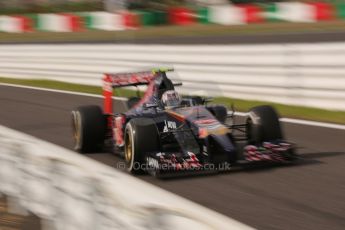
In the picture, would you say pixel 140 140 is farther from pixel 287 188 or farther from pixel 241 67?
pixel 241 67

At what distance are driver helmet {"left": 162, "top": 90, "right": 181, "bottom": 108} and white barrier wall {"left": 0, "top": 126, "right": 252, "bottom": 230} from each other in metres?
2.00

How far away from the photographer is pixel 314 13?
30344mm

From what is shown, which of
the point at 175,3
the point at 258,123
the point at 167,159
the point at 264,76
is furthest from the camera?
the point at 175,3

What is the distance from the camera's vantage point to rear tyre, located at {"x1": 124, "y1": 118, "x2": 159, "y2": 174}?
717 cm

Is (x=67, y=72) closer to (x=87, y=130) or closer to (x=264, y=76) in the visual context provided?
(x=264, y=76)

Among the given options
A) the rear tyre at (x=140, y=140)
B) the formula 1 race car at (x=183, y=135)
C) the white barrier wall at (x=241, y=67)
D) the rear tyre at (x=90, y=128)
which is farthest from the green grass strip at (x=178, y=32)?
the rear tyre at (x=140, y=140)

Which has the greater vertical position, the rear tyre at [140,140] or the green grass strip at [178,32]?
the green grass strip at [178,32]

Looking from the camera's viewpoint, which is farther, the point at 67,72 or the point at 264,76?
the point at 67,72

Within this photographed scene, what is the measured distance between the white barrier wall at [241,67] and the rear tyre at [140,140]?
120 centimetres

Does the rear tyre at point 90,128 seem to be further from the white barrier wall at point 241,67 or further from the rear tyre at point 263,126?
the rear tyre at point 263,126

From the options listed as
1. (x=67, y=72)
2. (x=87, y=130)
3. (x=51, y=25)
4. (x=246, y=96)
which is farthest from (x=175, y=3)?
(x=87, y=130)

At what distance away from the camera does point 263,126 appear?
763 cm

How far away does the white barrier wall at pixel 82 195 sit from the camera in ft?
11.0

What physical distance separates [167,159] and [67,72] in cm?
1196
